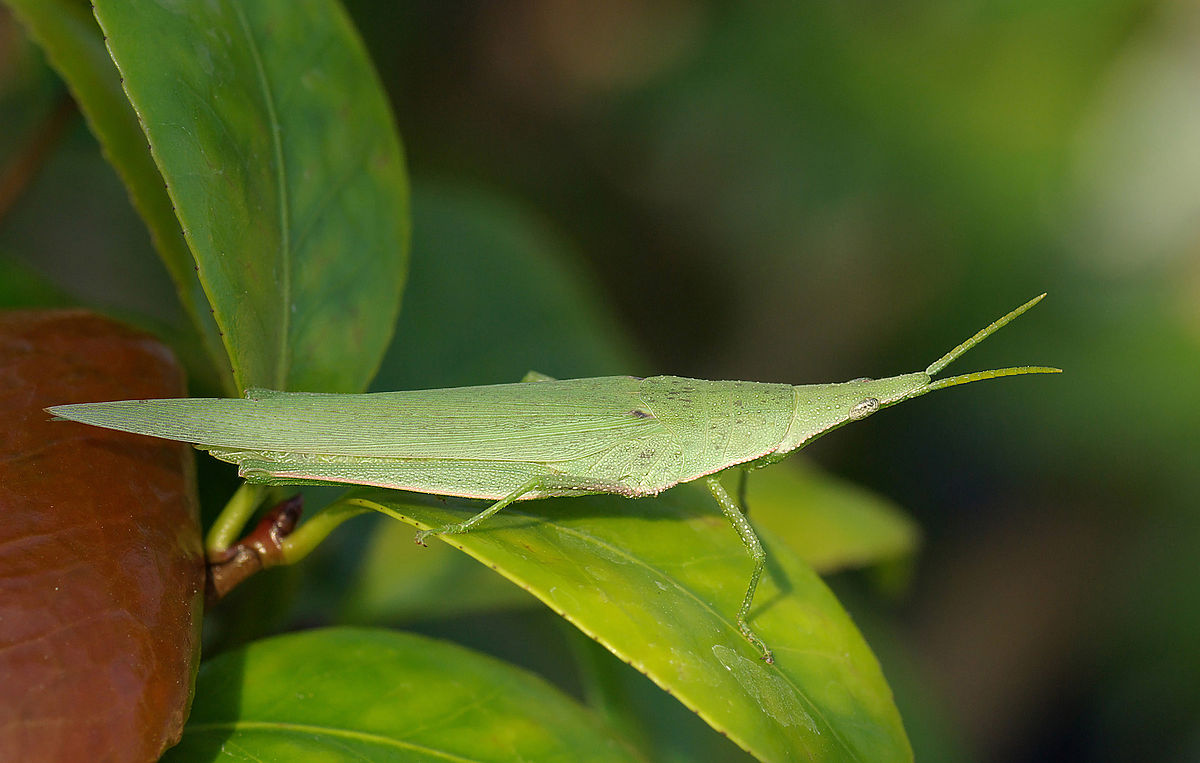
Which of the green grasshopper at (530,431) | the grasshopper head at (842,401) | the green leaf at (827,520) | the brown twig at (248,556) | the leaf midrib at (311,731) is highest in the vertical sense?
the grasshopper head at (842,401)

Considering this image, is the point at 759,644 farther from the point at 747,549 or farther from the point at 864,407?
the point at 864,407

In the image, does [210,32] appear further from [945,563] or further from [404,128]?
[945,563]

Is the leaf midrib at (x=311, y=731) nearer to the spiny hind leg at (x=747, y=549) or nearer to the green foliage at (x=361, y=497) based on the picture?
the green foliage at (x=361, y=497)

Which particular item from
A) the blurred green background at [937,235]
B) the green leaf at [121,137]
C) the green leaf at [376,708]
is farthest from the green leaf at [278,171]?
the blurred green background at [937,235]

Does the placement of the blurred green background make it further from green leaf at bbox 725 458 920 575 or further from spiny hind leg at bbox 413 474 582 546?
spiny hind leg at bbox 413 474 582 546

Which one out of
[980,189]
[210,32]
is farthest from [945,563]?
[210,32]

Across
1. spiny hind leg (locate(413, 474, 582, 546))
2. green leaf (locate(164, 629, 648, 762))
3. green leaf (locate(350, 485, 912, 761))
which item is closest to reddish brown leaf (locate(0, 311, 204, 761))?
green leaf (locate(164, 629, 648, 762))
